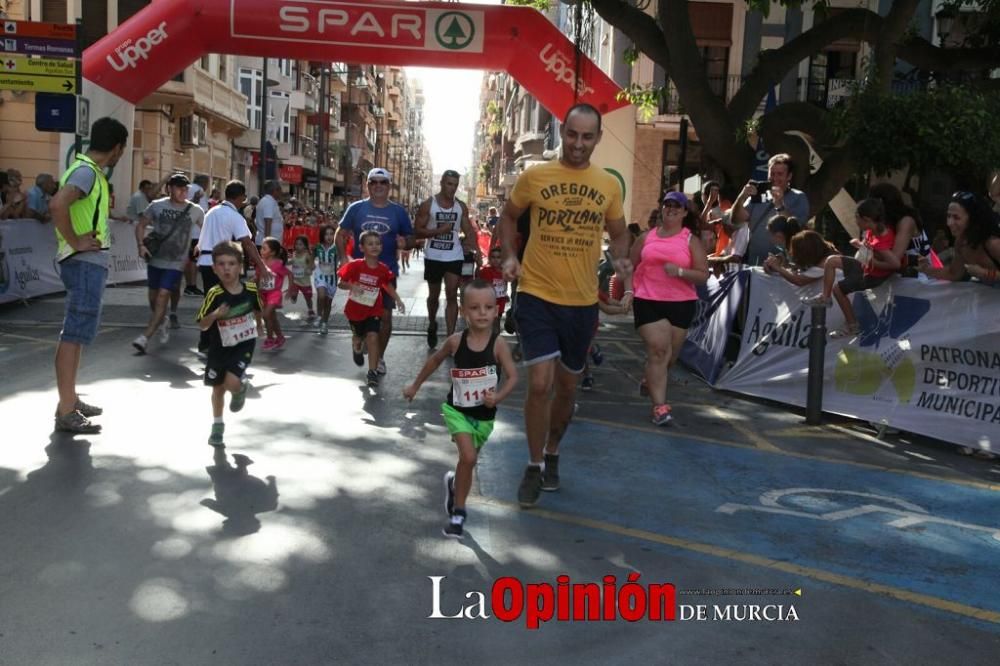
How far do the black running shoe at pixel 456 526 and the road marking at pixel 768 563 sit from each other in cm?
52

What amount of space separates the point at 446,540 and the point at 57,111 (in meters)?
12.4

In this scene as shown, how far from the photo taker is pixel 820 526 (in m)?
5.46

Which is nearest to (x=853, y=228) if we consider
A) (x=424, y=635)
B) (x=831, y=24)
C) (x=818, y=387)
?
(x=831, y=24)

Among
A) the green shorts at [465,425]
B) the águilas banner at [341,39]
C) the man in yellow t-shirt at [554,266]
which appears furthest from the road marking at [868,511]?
the águilas banner at [341,39]

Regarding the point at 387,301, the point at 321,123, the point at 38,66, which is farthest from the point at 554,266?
the point at 321,123

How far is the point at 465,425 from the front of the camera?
16.8 ft

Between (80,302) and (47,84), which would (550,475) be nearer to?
(80,302)

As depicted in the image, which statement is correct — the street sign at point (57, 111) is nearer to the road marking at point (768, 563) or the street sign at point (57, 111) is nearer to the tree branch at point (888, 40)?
the tree branch at point (888, 40)

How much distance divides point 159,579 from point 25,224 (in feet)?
39.6

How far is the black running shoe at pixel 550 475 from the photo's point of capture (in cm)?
594

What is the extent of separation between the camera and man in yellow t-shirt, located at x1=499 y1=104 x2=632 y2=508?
561 centimetres

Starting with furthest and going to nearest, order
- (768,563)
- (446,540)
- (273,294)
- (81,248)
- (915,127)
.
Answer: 1. (915,127)
2. (273,294)
3. (81,248)
4. (446,540)
5. (768,563)

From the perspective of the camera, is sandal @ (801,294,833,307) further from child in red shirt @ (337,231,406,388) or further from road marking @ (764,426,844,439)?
child in red shirt @ (337,231,406,388)

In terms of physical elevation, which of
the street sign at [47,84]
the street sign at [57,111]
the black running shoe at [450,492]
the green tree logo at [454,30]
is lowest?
the black running shoe at [450,492]
